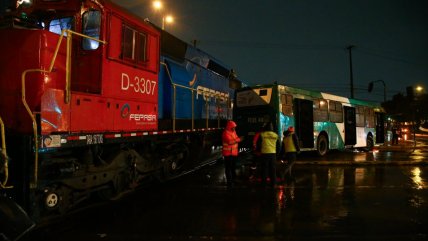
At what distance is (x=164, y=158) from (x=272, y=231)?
4.65 metres

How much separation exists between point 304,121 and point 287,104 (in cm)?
138

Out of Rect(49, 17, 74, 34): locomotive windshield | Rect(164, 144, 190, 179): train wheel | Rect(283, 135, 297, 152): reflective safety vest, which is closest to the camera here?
Rect(49, 17, 74, 34): locomotive windshield

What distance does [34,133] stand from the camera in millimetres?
5449

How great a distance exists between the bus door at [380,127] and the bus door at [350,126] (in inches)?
144

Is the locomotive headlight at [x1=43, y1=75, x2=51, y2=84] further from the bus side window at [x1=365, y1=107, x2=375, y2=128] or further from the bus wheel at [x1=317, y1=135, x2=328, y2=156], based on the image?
the bus side window at [x1=365, y1=107, x2=375, y2=128]

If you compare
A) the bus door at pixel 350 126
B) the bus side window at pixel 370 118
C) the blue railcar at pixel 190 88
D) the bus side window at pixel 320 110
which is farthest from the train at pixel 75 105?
the bus side window at pixel 370 118

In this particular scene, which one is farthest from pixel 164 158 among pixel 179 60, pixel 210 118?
pixel 210 118

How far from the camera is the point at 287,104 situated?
15203 mm

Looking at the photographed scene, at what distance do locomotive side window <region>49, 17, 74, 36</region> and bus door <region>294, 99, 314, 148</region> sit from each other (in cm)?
1070

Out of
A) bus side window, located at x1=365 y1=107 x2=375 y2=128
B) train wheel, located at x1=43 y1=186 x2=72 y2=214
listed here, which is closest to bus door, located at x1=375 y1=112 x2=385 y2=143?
bus side window, located at x1=365 y1=107 x2=375 y2=128

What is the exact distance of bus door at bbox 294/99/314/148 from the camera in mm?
15727

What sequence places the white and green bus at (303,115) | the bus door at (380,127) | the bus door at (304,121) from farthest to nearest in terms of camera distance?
the bus door at (380,127), the bus door at (304,121), the white and green bus at (303,115)

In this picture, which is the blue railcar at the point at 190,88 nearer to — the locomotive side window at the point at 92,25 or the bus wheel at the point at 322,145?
the locomotive side window at the point at 92,25

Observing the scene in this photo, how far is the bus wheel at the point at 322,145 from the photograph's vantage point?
55.3 ft
